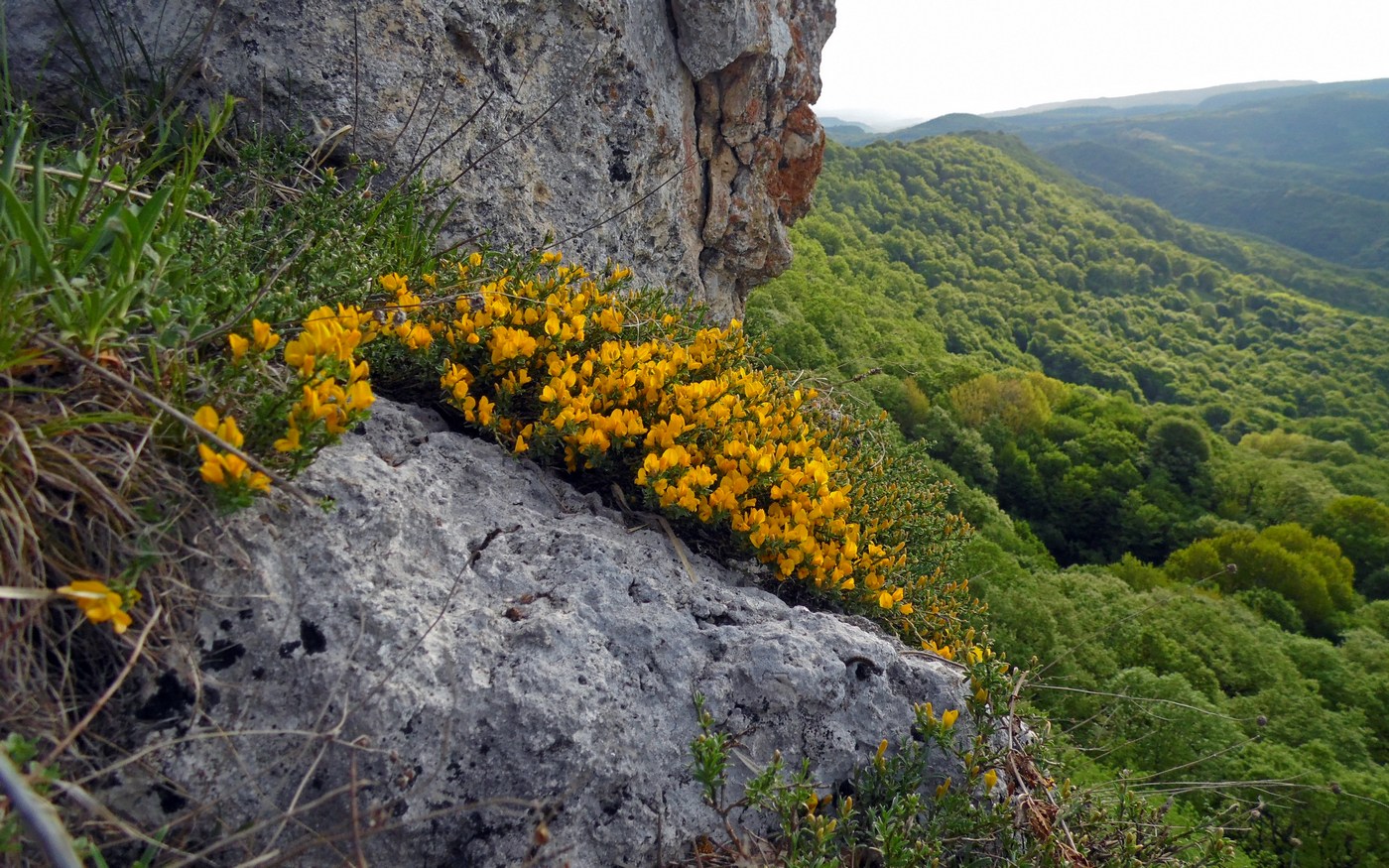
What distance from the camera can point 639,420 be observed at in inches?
99.2

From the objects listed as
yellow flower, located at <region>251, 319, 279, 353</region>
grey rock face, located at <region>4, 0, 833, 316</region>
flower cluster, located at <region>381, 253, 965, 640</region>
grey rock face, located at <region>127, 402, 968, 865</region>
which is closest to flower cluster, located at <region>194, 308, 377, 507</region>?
yellow flower, located at <region>251, 319, 279, 353</region>

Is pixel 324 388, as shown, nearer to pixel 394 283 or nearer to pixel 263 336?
pixel 263 336

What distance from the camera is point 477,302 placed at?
279cm

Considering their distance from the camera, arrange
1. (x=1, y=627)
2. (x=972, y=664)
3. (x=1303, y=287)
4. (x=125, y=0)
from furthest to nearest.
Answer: (x=1303, y=287) → (x=125, y=0) → (x=972, y=664) → (x=1, y=627)

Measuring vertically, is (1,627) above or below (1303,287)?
above

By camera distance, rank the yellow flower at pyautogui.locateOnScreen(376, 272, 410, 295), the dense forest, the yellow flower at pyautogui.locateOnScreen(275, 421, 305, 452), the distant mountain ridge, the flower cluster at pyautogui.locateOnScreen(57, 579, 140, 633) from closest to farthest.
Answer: the flower cluster at pyautogui.locateOnScreen(57, 579, 140, 633), the yellow flower at pyautogui.locateOnScreen(275, 421, 305, 452), the yellow flower at pyautogui.locateOnScreen(376, 272, 410, 295), the dense forest, the distant mountain ridge

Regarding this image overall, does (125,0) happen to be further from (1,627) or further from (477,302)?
(1,627)

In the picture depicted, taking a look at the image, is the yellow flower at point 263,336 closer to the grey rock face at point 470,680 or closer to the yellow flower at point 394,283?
the grey rock face at point 470,680

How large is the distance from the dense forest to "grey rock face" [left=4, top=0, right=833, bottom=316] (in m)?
1.84

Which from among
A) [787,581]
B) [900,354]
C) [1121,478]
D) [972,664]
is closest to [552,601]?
[787,581]

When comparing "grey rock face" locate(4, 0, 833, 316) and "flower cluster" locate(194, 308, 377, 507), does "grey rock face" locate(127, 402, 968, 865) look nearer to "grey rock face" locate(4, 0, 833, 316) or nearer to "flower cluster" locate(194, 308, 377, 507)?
"flower cluster" locate(194, 308, 377, 507)

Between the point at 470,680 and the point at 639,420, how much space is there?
1.10 m

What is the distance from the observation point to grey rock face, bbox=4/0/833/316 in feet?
10.6

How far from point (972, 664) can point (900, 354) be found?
120ft
